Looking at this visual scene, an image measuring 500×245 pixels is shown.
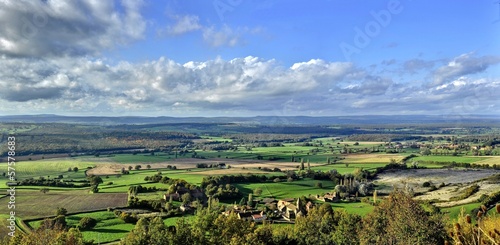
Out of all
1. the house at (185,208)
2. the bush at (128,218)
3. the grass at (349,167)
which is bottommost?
the house at (185,208)

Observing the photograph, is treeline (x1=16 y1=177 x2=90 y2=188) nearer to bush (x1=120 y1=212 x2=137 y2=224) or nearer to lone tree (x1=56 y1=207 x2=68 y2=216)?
lone tree (x1=56 y1=207 x2=68 y2=216)

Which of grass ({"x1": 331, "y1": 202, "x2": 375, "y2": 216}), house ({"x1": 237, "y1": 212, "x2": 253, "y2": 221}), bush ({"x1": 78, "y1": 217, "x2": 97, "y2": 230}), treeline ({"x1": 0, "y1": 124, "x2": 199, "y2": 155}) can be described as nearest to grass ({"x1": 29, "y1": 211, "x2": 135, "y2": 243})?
bush ({"x1": 78, "y1": 217, "x2": 97, "y2": 230})

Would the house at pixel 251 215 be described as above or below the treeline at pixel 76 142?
below

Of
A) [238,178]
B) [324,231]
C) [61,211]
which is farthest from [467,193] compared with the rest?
[61,211]

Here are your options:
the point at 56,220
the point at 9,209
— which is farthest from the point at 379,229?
the point at 9,209

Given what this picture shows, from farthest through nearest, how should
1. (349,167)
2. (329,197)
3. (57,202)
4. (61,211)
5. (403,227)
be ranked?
(349,167)
(329,197)
(57,202)
(61,211)
(403,227)

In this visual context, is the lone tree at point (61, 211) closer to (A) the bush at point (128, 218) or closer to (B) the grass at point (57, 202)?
(B) the grass at point (57, 202)

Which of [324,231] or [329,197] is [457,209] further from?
[324,231]

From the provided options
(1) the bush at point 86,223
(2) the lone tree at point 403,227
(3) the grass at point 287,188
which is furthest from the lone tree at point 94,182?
(2) the lone tree at point 403,227
